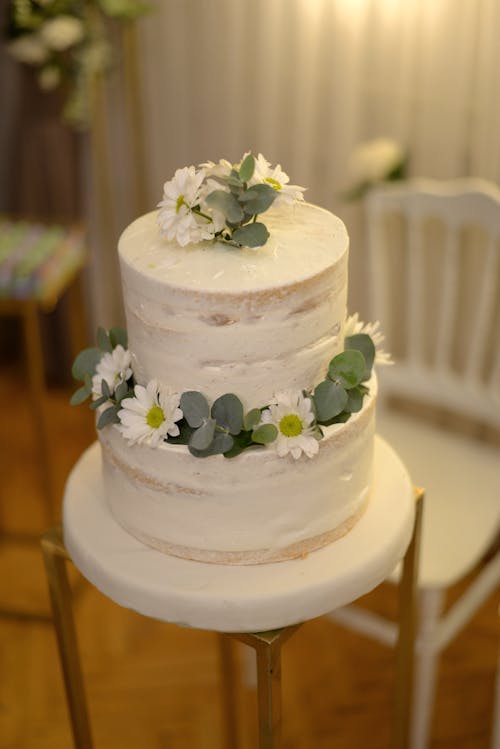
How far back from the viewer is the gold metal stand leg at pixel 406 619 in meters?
1.39

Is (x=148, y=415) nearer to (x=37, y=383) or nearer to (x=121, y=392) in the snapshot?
(x=121, y=392)

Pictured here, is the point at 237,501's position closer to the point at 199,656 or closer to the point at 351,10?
the point at 199,656

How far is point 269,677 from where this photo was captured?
3.83 ft

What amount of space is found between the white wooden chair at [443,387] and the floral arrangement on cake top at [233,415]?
0.75m

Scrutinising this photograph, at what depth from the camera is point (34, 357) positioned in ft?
7.49

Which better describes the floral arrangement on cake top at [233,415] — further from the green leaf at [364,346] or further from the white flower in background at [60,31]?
the white flower in background at [60,31]

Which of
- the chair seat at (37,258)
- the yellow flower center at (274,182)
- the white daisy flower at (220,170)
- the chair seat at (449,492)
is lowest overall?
the chair seat at (449,492)

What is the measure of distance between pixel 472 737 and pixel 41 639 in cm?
104

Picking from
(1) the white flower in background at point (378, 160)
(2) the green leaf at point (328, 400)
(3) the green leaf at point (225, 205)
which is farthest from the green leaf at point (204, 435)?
(1) the white flower in background at point (378, 160)

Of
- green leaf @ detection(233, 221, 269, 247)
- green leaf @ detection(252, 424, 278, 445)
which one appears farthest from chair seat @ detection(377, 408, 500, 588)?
green leaf @ detection(233, 221, 269, 247)

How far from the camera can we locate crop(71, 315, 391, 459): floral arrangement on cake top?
3.62ft

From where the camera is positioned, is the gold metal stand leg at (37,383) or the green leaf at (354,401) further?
the gold metal stand leg at (37,383)

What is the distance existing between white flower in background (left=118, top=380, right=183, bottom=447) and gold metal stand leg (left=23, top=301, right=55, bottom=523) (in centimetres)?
116

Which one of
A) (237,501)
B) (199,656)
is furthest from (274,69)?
(237,501)
